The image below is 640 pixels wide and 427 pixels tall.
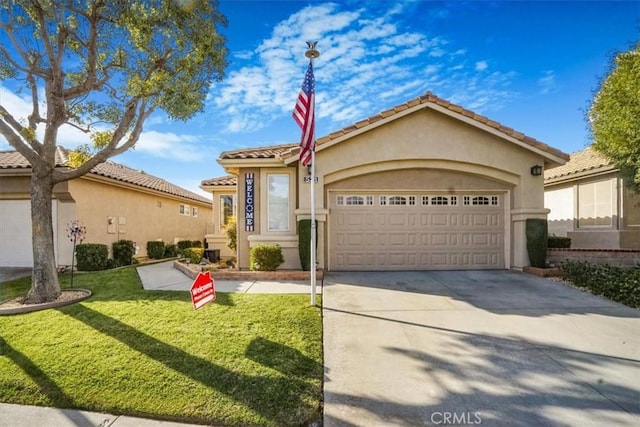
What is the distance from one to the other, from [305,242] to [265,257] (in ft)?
4.10

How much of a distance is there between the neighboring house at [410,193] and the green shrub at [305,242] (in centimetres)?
53

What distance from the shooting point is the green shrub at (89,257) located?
34.6 feet

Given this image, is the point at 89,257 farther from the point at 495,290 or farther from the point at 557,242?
the point at 557,242

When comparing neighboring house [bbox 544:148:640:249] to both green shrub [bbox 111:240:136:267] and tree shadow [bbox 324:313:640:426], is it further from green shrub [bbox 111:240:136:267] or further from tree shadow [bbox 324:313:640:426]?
green shrub [bbox 111:240:136:267]

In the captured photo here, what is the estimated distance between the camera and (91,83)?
734cm

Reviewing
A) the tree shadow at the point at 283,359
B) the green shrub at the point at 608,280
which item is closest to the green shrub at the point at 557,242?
the green shrub at the point at 608,280

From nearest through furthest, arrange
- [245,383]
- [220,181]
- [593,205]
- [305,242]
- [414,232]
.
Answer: [245,383] < [305,242] < [414,232] < [593,205] < [220,181]

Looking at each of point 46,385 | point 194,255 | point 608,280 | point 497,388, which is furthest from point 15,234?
point 608,280

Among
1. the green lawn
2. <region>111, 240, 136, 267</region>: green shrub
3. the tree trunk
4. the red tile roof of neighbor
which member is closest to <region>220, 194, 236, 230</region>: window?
<region>111, 240, 136, 267</region>: green shrub

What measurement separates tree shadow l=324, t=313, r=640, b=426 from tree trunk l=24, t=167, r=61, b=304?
7.02m

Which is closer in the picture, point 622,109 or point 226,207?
point 622,109

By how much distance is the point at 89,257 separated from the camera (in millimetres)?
10562

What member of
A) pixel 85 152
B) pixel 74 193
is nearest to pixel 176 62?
pixel 85 152

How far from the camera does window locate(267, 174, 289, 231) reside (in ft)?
32.8
